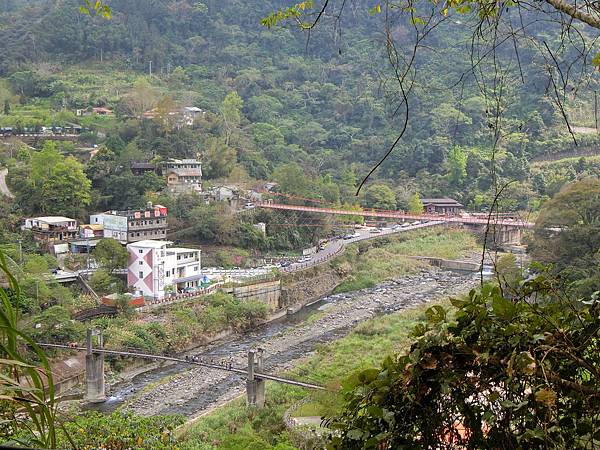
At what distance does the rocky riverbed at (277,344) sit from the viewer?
7680 mm

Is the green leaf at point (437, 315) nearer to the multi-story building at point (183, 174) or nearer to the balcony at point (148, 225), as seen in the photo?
the balcony at point (148, 225)

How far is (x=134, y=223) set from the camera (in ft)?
43.5

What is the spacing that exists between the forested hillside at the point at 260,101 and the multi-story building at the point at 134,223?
3.93 ft

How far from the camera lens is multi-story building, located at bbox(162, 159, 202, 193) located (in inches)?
637

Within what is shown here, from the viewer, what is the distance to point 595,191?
29.0 feet

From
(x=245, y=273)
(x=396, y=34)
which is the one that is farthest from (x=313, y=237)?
(x=396, y=34)

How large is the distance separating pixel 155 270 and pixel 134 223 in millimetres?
2100

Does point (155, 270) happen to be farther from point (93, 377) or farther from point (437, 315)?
point (437, 315)

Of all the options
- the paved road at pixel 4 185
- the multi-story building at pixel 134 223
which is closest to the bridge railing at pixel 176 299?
the multi-story building at pixel 134 223

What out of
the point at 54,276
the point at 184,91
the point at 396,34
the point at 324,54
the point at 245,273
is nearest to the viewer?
the point at 54,276

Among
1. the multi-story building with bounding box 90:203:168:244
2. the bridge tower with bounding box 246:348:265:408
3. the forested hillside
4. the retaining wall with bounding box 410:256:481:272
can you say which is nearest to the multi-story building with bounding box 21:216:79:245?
the multi-story building with bounding box 90:203:168:244

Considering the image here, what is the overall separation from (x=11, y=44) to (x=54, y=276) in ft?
54.6

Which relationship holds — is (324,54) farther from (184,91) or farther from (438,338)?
(438,338)

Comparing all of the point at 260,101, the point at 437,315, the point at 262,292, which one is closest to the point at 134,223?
the point at 262,292
